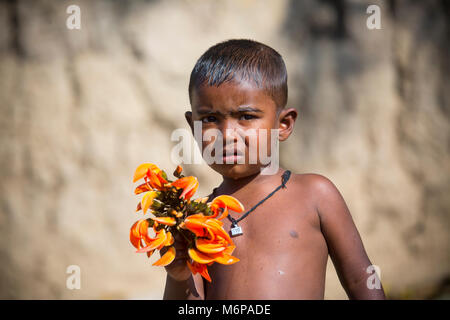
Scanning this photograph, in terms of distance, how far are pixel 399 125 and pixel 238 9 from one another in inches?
61.4

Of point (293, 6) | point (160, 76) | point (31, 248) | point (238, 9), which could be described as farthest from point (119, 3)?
point (31, 248)

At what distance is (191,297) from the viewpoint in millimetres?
1537

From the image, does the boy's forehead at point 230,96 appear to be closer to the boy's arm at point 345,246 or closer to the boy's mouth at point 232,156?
the boy's mouth at point 232,156

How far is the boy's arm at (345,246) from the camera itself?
4.83 ft

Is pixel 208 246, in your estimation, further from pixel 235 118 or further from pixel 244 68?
pixel 244 68

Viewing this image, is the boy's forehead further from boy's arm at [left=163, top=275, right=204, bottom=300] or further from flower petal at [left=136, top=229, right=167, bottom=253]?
boy's arm at [left=163, top=275, right=204, bottom=300]

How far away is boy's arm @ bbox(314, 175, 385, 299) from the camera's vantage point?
4.83 ft

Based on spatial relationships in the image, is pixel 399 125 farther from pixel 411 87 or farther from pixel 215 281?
pixel 215 281

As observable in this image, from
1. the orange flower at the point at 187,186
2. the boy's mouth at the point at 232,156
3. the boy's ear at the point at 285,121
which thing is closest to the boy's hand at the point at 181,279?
the orange flower at the point at 187,186

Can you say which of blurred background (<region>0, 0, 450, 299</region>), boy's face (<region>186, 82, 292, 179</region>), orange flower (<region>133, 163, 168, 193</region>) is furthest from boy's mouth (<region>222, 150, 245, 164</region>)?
blurred background (<region>0, 0, 450, 299</region>)

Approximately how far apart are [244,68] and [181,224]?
1.89 feet

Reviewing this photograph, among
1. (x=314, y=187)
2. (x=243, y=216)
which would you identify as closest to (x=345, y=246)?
(x=314, y=187)

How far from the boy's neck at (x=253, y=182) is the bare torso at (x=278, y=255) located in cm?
6

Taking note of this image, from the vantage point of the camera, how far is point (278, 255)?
4.79 feet
